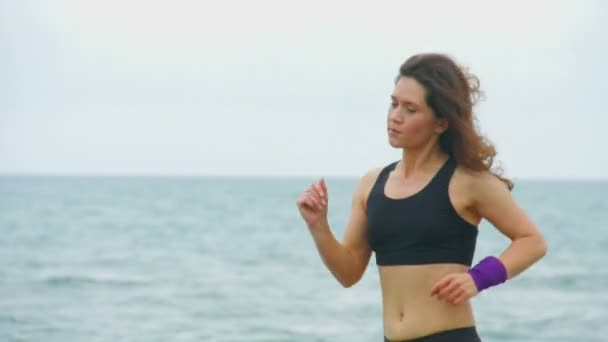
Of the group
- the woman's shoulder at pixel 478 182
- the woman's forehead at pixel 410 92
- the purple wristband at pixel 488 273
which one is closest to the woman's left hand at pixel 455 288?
the purple wristband at pixel 488 273

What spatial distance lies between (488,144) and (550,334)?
40.0 ft

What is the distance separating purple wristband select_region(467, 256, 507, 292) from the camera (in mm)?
3547

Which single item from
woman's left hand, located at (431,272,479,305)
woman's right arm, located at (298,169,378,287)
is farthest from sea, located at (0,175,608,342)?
woman's left hand, located at (431,272,479,305)

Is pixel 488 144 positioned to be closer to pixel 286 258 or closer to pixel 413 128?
pixel 413 128

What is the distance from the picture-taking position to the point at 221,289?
789 inches

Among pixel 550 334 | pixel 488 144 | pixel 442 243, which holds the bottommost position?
pixel 550 334

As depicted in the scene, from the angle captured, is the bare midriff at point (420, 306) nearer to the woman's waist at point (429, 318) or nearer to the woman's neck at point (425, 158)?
the woman's waist at point (429, 318)

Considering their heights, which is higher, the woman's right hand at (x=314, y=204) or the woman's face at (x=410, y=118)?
the woman's face at (x=410, y=118)

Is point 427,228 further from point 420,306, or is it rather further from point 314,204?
point 314,204

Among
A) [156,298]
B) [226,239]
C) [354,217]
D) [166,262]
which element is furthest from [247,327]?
[226,239]

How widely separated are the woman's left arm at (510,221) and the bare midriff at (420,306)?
0.18 metres

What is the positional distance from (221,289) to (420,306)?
1648cm

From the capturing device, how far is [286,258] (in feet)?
90.7

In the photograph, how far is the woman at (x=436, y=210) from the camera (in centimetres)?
368
